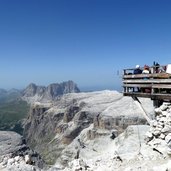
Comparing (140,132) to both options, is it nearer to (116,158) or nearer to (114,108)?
(116,158)

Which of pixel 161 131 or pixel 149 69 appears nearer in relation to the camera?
pixel 161 131

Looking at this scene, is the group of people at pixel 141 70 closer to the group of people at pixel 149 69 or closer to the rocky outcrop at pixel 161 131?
the group of people at pixel 149 69

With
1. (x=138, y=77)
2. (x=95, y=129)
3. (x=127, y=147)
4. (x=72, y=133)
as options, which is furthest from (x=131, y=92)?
(x=72, y=133)

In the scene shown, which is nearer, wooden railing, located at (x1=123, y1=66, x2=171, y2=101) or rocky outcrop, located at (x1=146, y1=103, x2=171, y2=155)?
rocky outcrop, located at (x1=146, y1=103, x2=171, y2=155)

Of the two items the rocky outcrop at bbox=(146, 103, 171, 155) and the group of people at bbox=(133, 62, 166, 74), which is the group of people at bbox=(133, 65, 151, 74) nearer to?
the group of people at bbox=(133, 62, 166, 74)

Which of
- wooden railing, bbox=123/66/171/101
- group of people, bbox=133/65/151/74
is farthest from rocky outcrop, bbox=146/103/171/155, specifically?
group of people, bbox=133/65/151/74

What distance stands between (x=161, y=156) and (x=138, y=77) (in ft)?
21.9

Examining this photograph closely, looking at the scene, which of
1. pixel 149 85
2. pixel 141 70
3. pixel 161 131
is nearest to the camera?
pixel 161 131

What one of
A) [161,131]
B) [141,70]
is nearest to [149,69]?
[141,70]

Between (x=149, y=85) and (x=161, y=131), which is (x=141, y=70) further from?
(x=161, y=131)

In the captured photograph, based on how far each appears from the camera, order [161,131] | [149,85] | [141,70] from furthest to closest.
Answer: [141,70] → [149,85] → [161,131]

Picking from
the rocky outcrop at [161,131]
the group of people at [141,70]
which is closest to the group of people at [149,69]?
the group of people at [141,70]

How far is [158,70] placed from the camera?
24.6 metres

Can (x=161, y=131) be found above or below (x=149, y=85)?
below
